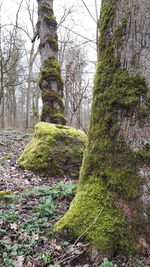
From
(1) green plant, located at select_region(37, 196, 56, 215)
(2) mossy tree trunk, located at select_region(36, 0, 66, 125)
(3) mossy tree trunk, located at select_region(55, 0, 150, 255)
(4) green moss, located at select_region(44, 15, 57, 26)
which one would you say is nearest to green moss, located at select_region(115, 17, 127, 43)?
(3) mossy tree trunk, located at select_region(55, 0, 150, 255)

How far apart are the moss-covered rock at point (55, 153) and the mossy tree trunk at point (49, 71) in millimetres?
1814

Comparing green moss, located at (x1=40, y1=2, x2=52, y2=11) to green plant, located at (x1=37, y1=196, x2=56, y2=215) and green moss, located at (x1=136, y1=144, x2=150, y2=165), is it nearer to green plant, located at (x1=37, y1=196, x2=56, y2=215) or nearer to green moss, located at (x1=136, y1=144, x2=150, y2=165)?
green plant, located at (x1=37, y1=196, x2=56, y2=215)

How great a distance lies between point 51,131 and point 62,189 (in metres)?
2.55

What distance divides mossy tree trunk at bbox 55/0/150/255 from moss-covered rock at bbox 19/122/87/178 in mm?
3096

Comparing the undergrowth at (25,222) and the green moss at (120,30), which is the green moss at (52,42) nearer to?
the undergrowth at (25,222)

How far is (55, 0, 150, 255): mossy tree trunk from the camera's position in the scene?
211 centimetres

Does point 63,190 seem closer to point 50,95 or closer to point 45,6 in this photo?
point 50,95

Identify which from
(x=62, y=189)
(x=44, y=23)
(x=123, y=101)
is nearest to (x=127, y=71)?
(x=123, y=101)

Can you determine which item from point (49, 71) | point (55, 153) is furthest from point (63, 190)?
point (49, 71)

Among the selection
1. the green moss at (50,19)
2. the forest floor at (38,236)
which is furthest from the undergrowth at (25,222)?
the green moss at (50,19)

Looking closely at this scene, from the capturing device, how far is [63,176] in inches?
216

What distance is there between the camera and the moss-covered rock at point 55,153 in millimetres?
5496

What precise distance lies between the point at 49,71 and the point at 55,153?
12.1ft

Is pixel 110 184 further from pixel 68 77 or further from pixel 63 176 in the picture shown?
pixel 68 77
